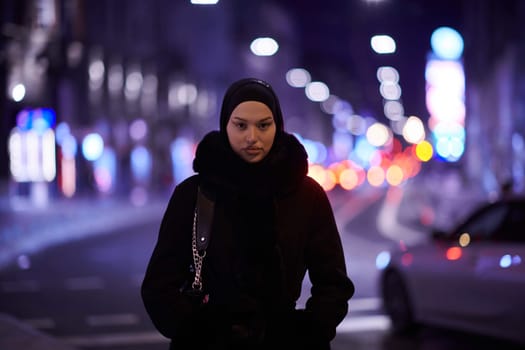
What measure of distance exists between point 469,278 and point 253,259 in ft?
22.1

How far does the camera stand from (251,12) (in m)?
133

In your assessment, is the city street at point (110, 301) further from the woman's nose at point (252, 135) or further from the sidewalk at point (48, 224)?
the woman's nose at point (252, 135)

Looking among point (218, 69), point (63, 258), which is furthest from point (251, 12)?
point (63, 258)

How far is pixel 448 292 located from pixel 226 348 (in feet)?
23.6

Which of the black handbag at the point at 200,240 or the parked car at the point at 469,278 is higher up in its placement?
the black handbag at the point at 200,240

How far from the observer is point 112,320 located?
1323 cm

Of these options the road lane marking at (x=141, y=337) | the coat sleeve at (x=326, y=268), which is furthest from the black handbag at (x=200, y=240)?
the road lane marking at (x=141, y=337)

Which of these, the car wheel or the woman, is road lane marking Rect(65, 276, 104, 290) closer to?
the car wheel

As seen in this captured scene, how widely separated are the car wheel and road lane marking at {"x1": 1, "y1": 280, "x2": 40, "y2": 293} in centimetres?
774

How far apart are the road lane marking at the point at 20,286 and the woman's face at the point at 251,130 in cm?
1455

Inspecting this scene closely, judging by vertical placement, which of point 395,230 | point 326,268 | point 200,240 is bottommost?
point 395,230

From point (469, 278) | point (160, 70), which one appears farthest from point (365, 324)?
point (160, 70)

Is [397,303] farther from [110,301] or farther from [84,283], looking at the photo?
[84,283]

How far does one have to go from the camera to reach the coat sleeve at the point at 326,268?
3742 millimetres
